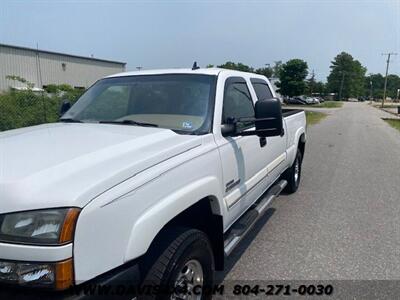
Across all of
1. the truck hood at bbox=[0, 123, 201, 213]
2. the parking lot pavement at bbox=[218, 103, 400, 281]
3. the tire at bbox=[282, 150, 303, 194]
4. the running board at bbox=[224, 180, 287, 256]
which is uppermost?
the truck hood at bbox=[0, 123, 201, 213]

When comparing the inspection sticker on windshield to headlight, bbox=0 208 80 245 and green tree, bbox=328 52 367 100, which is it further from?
green tree, bbox=328 52 367 100

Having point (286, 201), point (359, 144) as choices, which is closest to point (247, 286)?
point (286, 201)

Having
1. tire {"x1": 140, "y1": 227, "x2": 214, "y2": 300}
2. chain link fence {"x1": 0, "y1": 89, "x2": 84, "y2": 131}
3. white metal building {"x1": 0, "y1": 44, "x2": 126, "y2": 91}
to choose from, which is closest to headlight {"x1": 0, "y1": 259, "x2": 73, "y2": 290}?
tire {"x1": 140, "y1": 227, "x2": 214, "y2": 300}

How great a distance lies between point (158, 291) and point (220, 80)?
205cm

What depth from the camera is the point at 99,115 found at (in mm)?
3615

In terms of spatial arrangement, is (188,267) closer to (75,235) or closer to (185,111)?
(75,235)

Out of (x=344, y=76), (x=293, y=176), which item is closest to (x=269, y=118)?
(x=293, y=176)

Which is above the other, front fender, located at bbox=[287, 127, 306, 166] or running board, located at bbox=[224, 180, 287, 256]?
front fender, located at bbox=[287, 127, 306, 166]

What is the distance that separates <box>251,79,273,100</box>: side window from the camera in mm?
4574

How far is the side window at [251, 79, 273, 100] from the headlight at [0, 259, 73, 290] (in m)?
3.25

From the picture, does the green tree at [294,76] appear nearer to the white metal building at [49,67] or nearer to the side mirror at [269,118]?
the white metal building at [49,67]

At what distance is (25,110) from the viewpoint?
974 cm

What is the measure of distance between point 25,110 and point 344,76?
122 m

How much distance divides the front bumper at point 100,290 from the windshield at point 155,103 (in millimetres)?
1386
